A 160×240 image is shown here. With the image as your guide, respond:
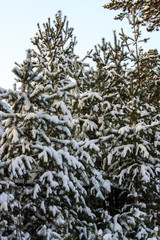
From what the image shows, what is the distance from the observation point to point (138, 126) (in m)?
6.25

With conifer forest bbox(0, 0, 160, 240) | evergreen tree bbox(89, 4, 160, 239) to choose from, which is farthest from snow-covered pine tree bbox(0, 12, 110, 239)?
evergreen tree bbox(89, 4, 160, 239)

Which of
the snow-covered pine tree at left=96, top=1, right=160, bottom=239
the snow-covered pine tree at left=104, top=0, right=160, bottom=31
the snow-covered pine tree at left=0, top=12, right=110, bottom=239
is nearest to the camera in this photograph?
the snow-covered pine tree at left=0, top=12, right=110, bottom=239

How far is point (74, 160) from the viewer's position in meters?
5.29

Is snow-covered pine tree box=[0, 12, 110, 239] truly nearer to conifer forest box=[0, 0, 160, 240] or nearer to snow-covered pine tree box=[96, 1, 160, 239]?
conifer forest box=[0, 0, 160, 240]

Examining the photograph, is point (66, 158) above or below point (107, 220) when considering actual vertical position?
above

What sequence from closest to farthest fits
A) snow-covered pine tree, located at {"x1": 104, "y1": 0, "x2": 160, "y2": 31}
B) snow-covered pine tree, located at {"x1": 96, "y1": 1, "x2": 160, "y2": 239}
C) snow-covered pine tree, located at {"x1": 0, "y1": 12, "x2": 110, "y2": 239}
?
snow-covered pine tree, located at {"x1": 0, "y1": 12, "x2": 110, "y2": 239} < snow-covered pine tree, located at {"x1": 96, "y1": 1, "x2": 160, "y2": 239} < snow-covered pine tree, located at {"x1": 104, "y1": 0, "x2": 160, "y2": 31}

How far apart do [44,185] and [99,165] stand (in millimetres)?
3043

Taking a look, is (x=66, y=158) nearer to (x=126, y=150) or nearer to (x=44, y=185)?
(x=44, y=185)

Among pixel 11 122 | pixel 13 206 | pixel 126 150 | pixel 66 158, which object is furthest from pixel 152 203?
pixel 11 122

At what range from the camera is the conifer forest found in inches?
185

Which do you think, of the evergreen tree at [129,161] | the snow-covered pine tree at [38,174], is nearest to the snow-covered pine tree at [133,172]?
the evergreen tree at [129,161]

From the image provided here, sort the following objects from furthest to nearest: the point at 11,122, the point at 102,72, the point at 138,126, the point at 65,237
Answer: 1. the point at 102,72
2. the point at 138,126
3. the point at 11,122
4. the point at 65,237

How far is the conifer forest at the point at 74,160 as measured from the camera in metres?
4.69

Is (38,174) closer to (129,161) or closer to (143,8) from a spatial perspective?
(129,161)
